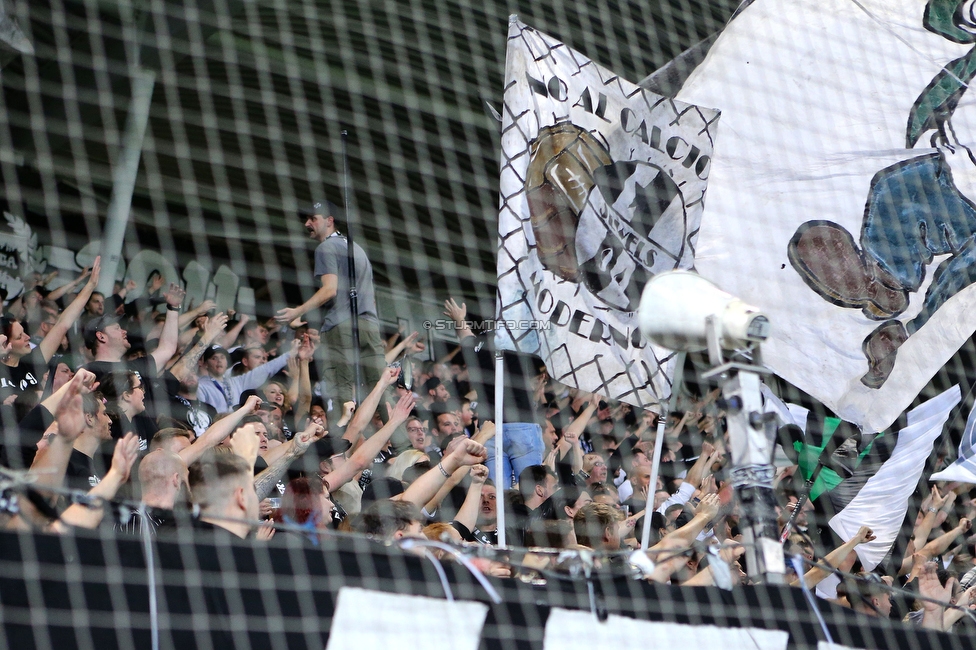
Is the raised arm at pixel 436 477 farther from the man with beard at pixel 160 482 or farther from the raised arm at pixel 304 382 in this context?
the raised arm at pixel 304 382

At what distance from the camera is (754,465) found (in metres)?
2.31

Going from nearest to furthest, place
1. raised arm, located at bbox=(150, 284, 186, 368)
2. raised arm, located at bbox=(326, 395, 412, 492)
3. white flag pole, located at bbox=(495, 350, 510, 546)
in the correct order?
white flag pole, located at bbox=(495, 350, 510, 546) → raised arm, located at bbox=(326, 395, 412, 492) → raised arm, located at bbox=(150, 284, 186, 368)

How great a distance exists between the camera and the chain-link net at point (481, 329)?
91.7 inches

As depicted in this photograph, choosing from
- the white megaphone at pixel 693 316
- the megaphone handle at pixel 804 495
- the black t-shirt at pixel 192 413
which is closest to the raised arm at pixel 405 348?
the black t-shirt at pixel 192 413

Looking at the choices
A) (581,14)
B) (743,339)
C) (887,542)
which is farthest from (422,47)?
(743,339)

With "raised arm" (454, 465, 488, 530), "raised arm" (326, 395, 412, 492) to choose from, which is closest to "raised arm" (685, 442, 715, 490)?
"raised arm" (454, 465, 488, 530)

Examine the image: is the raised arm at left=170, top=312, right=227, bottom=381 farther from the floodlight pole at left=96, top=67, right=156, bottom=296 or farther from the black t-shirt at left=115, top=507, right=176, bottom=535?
the black t-shirt at left=115, top=507, right=176, bottom=535

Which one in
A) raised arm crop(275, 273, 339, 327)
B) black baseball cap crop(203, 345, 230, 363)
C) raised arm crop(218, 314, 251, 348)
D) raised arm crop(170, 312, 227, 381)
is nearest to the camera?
raised arm crop(170, 312, 227, 381)

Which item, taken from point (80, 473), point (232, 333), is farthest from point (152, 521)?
point (232, 333)

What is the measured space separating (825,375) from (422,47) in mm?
2867

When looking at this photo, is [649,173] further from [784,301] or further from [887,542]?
[887,542]

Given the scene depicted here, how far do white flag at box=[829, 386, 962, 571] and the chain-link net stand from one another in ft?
0.05

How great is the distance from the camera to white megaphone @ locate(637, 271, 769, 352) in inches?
88.7

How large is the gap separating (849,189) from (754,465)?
8.25ft
